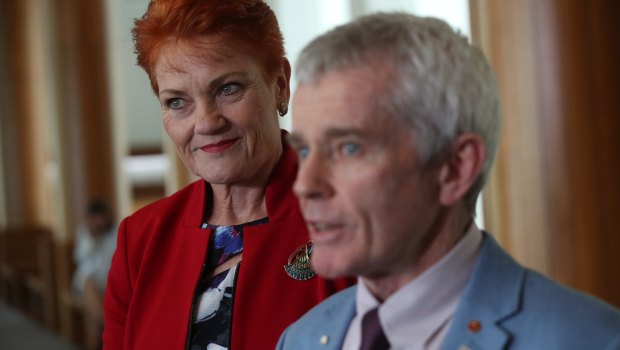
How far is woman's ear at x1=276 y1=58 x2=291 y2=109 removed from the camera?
6.82 feet

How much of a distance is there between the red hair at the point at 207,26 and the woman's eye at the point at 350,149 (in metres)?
0.60

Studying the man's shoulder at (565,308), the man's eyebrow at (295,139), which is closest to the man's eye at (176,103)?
the man's eyebrow at (295,139)

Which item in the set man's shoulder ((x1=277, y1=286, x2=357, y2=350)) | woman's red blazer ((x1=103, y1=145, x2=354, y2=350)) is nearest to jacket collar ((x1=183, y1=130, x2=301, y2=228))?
woman's red blazer ((x1=103, y1=145, x2=354, y2=350))

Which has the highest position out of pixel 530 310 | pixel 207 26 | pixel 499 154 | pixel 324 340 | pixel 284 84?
pixel 207 26

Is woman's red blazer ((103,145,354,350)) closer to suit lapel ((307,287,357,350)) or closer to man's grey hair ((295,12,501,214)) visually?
suit lapel ((307,287,357,350))

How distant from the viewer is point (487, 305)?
1.50 metres

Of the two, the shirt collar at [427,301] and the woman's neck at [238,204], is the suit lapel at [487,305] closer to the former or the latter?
the shirt collar at [427,301]

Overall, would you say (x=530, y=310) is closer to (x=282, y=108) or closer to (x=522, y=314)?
(x=522, y=314)

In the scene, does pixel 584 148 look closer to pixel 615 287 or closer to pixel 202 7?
pixel 615 287

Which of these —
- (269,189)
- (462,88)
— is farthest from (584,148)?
(462,88)

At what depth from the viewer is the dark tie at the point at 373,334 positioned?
1.54 meters

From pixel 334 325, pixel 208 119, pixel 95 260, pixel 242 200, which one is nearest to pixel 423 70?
pixel 334 325

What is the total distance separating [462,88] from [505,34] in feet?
9.94

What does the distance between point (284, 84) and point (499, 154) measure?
2.51 metres
